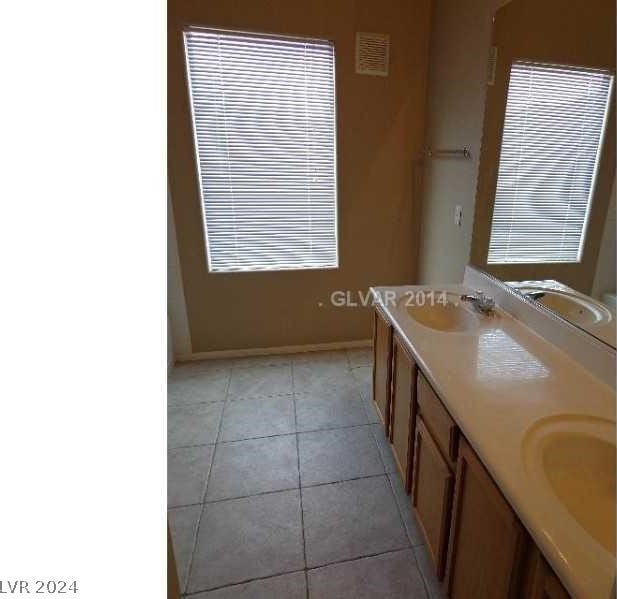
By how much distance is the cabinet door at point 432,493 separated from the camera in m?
1.11

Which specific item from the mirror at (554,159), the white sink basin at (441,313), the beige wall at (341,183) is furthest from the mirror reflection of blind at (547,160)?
the beige wall at (341,183)

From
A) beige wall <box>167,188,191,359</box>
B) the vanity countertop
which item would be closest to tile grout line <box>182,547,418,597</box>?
the vanity countertop

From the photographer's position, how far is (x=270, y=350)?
3002 millimetres

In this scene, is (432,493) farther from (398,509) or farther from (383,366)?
(383,366)

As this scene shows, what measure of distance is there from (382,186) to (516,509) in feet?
7.70

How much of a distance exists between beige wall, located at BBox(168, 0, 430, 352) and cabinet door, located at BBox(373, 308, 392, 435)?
1.04 m

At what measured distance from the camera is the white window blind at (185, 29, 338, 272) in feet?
7.55

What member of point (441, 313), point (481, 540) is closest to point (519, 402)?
point (481, 540)

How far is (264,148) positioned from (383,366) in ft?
5.60

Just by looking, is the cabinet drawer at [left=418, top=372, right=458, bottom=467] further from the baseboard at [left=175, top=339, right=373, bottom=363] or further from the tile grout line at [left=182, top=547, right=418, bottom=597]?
the baseboard at [left=175, top=339, right=373, bottom=363]

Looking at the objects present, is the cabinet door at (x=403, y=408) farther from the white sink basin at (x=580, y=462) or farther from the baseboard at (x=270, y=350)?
the baseboard at (x=270, y=350)

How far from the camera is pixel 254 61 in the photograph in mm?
2305

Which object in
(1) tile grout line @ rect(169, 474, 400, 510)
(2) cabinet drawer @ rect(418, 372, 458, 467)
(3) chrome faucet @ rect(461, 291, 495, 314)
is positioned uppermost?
(3) chrome faucet @ rect(461, 291, 495, 314)
